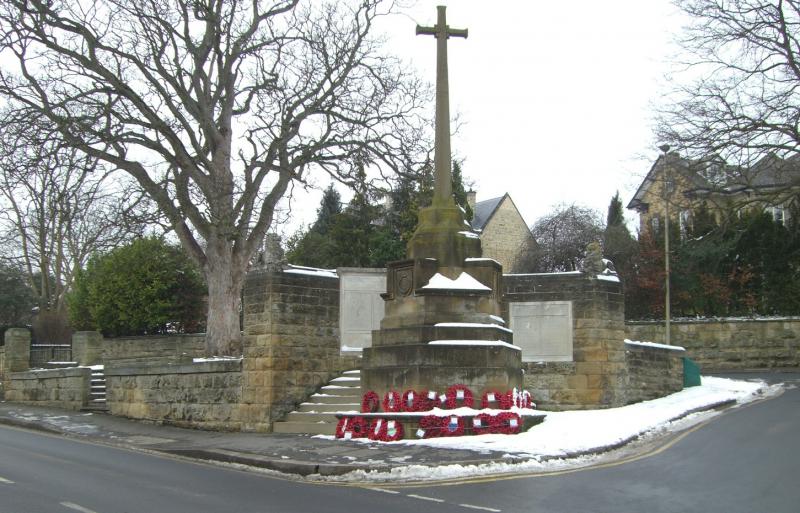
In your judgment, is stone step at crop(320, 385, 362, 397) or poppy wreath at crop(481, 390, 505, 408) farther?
stone step at crop(320, 385, 362, 397)

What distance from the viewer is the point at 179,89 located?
2331 centimetres

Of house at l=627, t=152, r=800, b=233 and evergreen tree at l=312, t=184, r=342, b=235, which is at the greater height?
evergreen tree at l=312, t=184, r=342, b=235

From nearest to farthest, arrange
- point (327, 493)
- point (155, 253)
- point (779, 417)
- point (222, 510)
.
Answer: point (222, 510)
point (327, 493)
point (779, 417)
point (155, 253)

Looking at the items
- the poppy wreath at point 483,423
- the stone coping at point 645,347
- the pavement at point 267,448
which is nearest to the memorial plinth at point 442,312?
the poppy wreath at point 483,423

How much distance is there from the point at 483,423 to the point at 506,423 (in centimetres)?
39

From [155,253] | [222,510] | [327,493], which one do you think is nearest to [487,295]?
[327,493]

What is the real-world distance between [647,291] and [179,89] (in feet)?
66.3

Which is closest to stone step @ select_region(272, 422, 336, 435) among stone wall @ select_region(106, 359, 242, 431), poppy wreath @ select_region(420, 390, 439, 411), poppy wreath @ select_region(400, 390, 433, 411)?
stone wall @ select_region(106, 359, 242, 431)

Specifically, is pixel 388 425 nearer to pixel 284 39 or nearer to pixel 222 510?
pixel 222 510

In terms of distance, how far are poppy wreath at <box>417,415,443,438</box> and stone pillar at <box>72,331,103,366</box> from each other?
18181mm

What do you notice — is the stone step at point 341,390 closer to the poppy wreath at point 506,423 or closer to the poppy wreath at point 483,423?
the poppy wreath at point 483,423

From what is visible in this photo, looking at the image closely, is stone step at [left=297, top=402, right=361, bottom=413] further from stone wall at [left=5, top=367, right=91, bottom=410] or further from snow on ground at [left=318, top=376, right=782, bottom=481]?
stone wall at [left=5, top=367, right=91, bottom=410]

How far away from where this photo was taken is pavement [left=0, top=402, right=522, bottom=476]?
10891mm

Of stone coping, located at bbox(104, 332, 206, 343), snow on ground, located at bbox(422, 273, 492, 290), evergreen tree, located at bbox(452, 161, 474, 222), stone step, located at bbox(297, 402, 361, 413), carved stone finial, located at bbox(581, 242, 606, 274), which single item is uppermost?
evergreen tree, located at bbox(452, 161, 474, 222)
